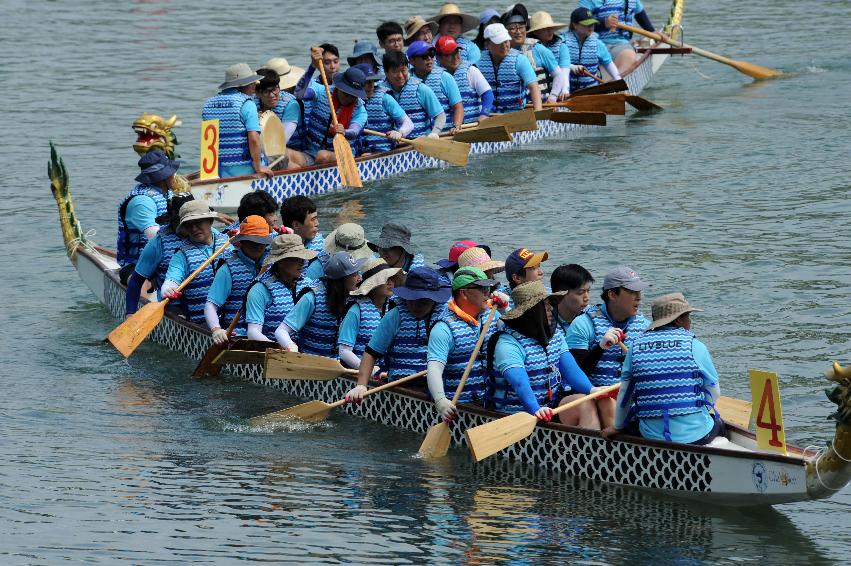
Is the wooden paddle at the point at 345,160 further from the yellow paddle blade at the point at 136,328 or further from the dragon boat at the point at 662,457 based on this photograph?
the dragon boat at the point at 662,457

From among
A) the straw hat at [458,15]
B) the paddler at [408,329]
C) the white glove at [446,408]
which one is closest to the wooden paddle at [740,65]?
the straw hat at [458,15]

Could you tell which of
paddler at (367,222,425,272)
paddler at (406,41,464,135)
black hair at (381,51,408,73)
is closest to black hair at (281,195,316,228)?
paddler at (367,222,425,272)

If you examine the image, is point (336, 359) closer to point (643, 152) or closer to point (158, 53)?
point (643, 152)

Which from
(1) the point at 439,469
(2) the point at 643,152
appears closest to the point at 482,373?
(1) the point at 439,469

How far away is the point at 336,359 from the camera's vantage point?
1165 cm

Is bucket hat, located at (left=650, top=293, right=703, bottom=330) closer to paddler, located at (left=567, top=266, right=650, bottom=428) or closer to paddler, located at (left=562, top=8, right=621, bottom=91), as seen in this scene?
paddler, located at (left=567, top=266, right=650, bottom=428)

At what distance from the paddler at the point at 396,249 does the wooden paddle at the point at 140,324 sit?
1629mm

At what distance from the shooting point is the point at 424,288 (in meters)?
10.7

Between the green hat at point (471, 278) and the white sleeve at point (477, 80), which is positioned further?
the white sleeve at point (477, 80)

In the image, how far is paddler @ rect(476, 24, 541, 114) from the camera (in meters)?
20.2

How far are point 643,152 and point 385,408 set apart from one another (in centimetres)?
1034

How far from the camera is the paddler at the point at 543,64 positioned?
20.7 meters

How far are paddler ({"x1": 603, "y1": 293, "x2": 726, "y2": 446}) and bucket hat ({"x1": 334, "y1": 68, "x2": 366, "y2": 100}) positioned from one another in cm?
868

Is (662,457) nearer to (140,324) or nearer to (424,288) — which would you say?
(424,288)
